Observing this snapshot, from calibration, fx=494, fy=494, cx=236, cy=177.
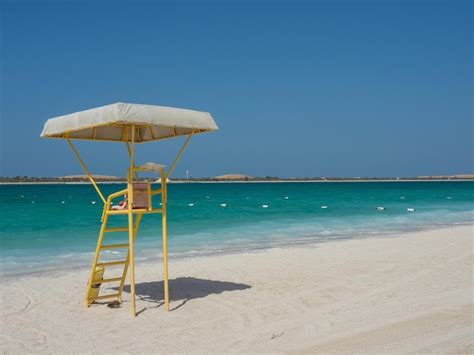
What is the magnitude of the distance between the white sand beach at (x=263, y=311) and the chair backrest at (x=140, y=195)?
1.45 metres

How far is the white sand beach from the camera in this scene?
5.34 meters

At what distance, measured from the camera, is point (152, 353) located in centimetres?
511

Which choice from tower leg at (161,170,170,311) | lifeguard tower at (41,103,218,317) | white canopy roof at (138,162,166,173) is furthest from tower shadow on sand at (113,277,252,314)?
white canopy roof at (138,162,166,173)

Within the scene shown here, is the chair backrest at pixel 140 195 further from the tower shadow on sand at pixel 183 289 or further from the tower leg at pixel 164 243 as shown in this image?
the tower shadow on sand at pixel 183 289

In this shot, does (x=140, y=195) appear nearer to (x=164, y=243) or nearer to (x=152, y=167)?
(x=152, y=167)

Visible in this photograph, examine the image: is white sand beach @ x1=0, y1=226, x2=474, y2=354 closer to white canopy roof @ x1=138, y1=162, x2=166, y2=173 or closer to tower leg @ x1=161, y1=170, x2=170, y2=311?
tower leg @ x1=161, y1=170, x2=170, y2=311

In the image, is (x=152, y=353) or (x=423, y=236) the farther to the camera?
(x=423, y=236)

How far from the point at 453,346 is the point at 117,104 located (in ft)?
15.3

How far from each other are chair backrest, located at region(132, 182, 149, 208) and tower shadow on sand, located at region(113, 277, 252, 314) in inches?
58.3

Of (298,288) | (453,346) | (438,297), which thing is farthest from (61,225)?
(453,346)

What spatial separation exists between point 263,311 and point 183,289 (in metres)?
2.01

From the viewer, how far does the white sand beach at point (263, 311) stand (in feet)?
17.5

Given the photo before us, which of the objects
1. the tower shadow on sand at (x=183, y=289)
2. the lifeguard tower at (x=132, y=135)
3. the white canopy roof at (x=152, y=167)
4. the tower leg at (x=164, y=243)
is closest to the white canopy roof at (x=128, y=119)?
the lifeguard tower at (x=132, y=135)

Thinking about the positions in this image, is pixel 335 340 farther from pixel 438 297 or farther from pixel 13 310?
pixel 13 310
